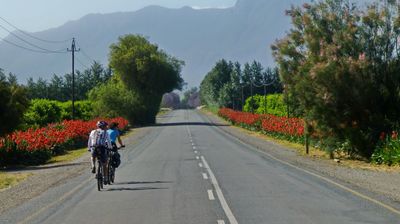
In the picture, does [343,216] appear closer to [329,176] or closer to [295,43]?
[329,176]

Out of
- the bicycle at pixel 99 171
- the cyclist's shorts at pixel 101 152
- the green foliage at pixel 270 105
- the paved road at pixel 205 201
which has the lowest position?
the paved road at pixel 205 201

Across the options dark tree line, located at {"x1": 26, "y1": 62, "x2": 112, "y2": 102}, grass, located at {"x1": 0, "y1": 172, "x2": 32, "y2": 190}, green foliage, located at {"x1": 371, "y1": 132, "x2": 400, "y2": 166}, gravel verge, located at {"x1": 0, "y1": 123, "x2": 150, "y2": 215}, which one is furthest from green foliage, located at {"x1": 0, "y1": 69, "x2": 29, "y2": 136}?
dark tree line, located at {"x1": 26, "y1": 62, "x2": 112, "y2": 102}

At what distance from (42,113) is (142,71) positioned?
91.1ft

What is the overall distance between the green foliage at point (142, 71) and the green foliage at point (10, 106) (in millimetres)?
54370

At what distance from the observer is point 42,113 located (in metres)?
63.2

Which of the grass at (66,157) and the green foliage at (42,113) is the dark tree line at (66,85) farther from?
the grass at (66,157)

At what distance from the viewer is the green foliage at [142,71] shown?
292ft

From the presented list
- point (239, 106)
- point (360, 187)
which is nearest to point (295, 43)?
point (360, 187)

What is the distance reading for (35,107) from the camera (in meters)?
Result: 61.8

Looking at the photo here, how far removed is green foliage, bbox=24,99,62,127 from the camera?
197 ft

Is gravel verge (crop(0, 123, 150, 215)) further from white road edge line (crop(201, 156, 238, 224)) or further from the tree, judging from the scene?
the tree

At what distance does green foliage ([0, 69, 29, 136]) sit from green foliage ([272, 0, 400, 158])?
1324cm

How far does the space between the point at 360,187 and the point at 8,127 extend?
1845cm

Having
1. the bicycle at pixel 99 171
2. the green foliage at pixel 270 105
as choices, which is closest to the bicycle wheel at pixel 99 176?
the bicycle at pixel 99 171
